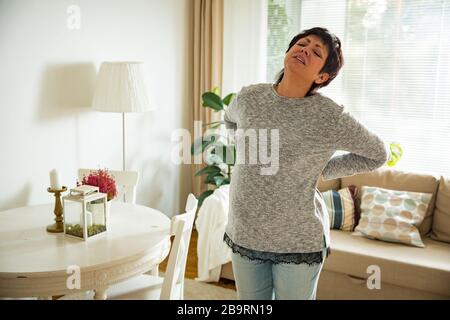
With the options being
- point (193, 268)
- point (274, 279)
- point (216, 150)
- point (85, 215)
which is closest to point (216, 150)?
point (216, 150)

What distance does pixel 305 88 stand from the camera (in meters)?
1.50

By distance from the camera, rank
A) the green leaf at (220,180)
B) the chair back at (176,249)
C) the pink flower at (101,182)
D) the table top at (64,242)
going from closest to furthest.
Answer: the table top at (64,242) → the chair back at (176,249) → the pink flower at (101,182) → the green leaf at (220,180)

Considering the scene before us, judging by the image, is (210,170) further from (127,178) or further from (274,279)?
(274,279)

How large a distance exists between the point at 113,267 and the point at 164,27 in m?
2.28

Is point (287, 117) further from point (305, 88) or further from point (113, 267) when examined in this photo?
point (113, 267)

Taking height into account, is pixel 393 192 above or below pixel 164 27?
below

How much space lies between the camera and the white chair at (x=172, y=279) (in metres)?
1.86

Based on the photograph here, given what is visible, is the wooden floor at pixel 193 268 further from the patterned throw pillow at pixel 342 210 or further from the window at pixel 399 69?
the window at pixel 399 69

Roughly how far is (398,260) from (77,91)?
201 cm

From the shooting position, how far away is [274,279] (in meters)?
1.57

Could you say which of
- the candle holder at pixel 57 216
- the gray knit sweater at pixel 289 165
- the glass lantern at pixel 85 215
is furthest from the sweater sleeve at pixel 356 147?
the candle holder at pixel 57 216

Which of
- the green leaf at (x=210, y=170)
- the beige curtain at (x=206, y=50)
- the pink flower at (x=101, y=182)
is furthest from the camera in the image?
the beige curtain at (x=206, y=50)

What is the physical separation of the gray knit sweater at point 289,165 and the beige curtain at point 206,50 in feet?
7.96
